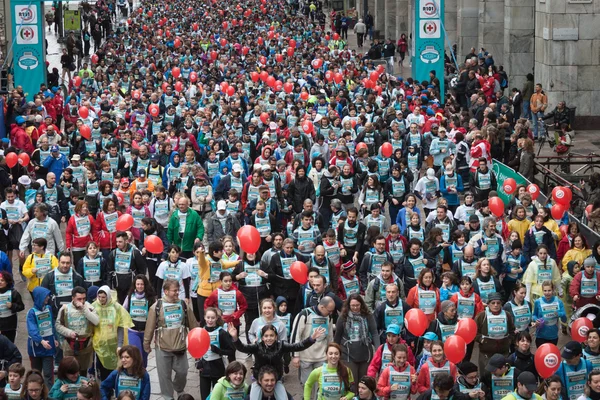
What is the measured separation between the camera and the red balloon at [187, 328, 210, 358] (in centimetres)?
1248

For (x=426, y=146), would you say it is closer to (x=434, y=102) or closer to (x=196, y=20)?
(x=434, y=102)

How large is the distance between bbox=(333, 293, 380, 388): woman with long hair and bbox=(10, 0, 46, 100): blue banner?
839 inches

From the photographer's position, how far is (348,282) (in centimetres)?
1514

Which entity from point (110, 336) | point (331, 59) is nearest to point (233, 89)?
point (331, 59)

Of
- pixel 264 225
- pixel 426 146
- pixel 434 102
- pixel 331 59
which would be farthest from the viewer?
pixel 331 59

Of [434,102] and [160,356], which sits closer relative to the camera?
[160,356]

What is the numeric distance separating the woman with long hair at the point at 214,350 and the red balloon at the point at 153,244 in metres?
3.16

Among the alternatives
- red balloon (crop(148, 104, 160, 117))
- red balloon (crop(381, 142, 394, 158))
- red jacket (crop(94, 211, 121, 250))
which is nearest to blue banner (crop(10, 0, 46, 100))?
red balloon (crop(148, 104, 160, 117))

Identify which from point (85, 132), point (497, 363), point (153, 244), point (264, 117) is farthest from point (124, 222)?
point (264, 117)

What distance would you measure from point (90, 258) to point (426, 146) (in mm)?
9306

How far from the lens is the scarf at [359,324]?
Result: 13.0 metres

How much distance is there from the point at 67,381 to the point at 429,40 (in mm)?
23650

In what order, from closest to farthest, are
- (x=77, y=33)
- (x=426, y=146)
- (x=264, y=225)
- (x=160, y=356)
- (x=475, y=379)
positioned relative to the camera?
(x=475, y=379) → (x=160, y=356) → (x=264, y=225) → (x=426, y=146) → (x=77, y=33)

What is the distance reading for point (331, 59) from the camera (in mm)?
37969
